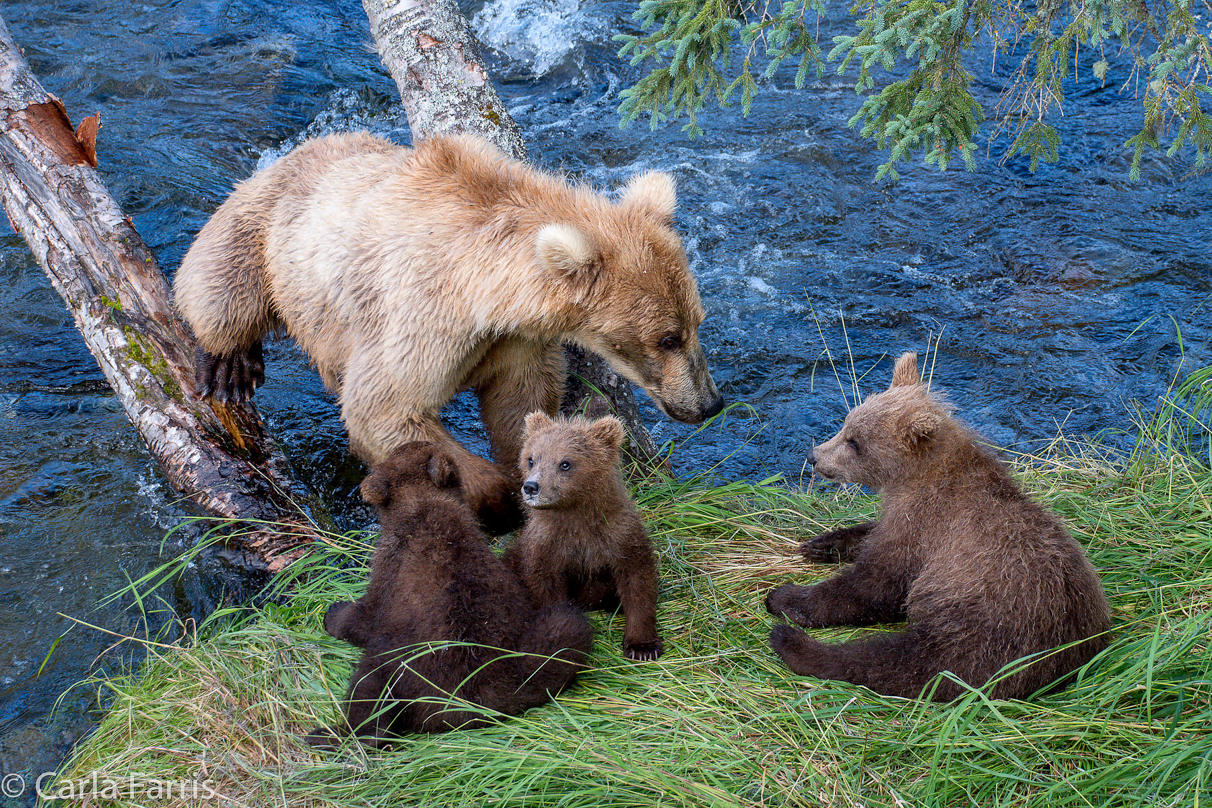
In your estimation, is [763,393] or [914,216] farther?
[914,216]

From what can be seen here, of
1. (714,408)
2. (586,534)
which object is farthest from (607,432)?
(714,408)

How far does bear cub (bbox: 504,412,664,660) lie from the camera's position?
12.6ft

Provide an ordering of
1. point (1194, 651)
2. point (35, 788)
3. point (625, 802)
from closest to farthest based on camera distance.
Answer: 1. point (625, 802)
2. point (1194, 651)
3. point (35, 788)

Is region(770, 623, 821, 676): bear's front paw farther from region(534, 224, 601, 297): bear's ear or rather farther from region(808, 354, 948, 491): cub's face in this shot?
region(534, 224, 601, 297): bear's ear

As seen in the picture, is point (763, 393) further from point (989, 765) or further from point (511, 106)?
point (511, 106)

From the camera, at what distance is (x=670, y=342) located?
4.64m

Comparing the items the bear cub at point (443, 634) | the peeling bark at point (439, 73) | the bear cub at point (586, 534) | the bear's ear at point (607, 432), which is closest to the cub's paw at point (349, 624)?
the bear cub at point (443, 634)

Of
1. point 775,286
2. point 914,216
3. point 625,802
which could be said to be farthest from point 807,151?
point 625,802

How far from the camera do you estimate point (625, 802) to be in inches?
115

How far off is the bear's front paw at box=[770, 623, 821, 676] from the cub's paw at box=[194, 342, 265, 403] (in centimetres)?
363

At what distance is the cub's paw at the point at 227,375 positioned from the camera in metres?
5.51

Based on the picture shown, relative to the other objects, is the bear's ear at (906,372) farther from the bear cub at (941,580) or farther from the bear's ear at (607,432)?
the bear's ear at (607,432)

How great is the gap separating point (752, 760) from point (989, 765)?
29.6 inches

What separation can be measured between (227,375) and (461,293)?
6.47 feet
